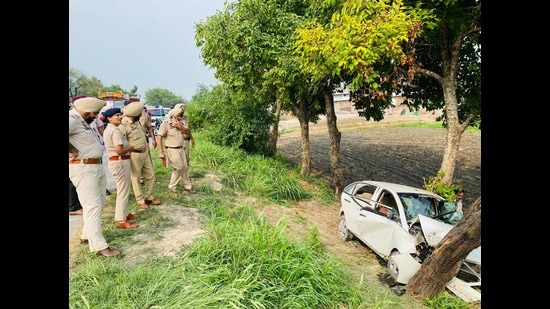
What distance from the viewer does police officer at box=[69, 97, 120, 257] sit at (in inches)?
155

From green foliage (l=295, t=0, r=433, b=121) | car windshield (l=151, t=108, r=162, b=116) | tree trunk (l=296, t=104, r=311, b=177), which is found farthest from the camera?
car windshield (l=151, t=108, r=162, b=116)

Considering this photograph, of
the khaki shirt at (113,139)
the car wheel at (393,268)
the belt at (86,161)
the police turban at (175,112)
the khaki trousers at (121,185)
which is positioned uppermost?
the police turban at (175,112)

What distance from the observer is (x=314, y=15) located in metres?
9.19

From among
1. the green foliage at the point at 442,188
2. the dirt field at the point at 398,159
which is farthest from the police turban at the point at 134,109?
the dirt field at the point at 398,159

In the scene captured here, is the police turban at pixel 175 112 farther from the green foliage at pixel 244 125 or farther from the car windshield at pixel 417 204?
the green foliage at pixel 244 125

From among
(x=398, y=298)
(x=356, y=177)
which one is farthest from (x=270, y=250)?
(x=356, y=177)

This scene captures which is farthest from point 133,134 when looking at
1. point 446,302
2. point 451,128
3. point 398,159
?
point 398,159

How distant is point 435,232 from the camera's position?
4777 millimetres

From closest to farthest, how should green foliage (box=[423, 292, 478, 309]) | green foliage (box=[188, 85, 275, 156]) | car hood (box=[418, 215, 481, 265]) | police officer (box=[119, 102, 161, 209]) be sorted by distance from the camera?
green foliage (box=[423, 292, 478, 309]) < car hood (box=[418, 215, 481, 265]) < police officer (box=[119, 102, 161, 209]) < green foliage (box=[188, 85, 275, 156])

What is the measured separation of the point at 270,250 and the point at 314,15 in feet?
24.1

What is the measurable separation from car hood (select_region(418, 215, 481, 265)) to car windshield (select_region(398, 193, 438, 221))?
437 mm

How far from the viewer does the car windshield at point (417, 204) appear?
5484 millimetres

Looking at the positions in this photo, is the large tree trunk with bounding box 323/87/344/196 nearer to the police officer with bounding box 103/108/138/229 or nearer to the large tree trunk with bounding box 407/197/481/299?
the large tree trunk with bounding box 407/197/481/299

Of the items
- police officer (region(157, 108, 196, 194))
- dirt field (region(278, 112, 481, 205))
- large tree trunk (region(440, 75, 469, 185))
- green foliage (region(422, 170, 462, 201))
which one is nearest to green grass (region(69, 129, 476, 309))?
police officer (region(157, 108, 196, 194))
